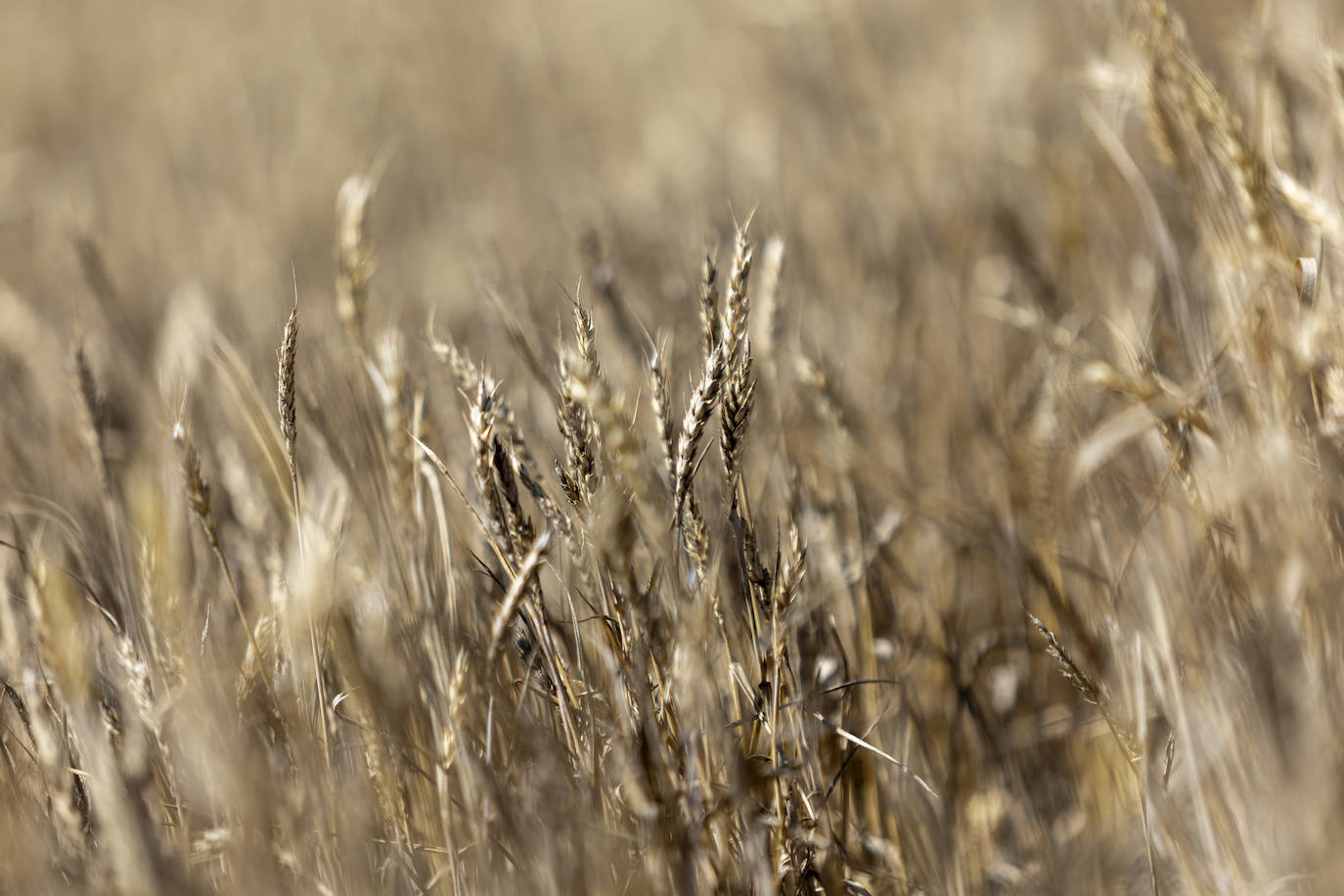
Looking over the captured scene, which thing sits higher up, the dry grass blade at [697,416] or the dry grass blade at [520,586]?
the dry grass blade at [697,416]

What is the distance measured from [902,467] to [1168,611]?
618 mm

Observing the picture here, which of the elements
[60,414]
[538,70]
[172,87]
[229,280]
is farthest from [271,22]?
[60,414]

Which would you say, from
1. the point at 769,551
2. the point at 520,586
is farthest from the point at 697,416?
the point at 769,551

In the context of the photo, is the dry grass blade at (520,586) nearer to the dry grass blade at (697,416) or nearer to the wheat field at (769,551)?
the wheat field at (769,551)

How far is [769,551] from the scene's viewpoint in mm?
1185

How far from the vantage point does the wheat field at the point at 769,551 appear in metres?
0.82

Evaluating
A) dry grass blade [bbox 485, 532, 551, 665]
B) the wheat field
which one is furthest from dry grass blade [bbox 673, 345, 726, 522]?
dry grass blade [bbox 485, 532, 551, 665]

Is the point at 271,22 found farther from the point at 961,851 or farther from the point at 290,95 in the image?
the point at 961,851

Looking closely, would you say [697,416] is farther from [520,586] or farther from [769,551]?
[769,551]

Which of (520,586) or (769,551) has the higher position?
(520,586)

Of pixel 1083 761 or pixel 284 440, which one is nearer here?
pixel 284 440

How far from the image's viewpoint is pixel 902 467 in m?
1.62

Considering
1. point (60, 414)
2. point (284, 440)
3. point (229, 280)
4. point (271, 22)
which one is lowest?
point (284, 440)

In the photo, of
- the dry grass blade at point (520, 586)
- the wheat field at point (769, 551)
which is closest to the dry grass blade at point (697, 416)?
the wheat field at point (769, 551)
